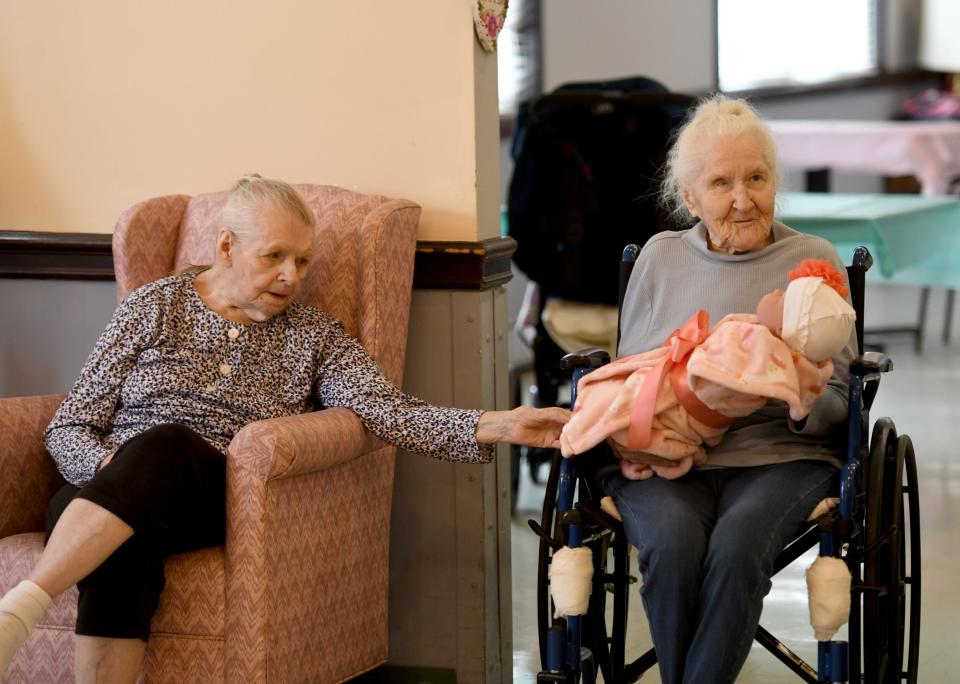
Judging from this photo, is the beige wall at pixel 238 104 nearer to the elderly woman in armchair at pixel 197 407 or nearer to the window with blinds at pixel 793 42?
the elderly woman in armchair at pixel 197 407

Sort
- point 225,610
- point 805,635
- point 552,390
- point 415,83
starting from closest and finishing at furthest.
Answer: point 225,610 < point 415,83 < point 805,635 < point 552,390

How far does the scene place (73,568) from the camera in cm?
207

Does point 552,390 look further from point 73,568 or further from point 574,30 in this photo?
point 574,30

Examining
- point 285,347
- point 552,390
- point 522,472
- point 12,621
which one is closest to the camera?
point 12,621

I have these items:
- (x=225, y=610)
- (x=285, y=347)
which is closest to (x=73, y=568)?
(x=225, y=610)

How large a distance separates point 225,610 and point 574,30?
4821 millimetres

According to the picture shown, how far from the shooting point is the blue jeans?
6.40ft

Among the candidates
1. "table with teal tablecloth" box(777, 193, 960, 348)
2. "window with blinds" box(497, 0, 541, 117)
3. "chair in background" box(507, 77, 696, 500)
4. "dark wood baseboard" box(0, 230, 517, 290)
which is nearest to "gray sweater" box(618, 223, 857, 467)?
"dark wood baseboard" box(0, 230, 517, 290)

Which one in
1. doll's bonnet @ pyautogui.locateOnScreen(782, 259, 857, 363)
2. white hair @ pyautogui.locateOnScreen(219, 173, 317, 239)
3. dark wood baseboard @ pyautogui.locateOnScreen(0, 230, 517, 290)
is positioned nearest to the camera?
doll's bonnet @ pyautogui.locateOnScreen(782, 259, 857, 363)

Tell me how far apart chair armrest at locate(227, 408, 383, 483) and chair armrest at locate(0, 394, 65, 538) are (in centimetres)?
51

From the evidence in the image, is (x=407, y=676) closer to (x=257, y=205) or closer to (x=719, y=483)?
(x=719, y=483)

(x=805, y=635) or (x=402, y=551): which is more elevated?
(x=402, y=551)

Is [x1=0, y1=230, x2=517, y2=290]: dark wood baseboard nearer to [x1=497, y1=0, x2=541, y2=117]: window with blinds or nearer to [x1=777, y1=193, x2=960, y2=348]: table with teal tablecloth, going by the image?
[x1=777, y1=193, x2=960, y2=348]: table with teal tablecloth

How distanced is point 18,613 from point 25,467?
18.0 inches
